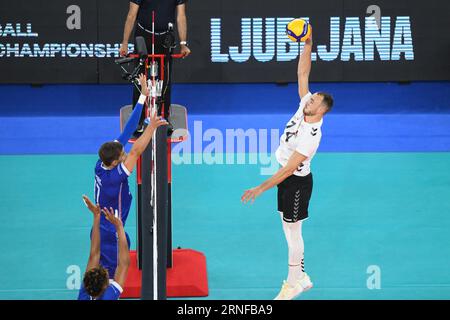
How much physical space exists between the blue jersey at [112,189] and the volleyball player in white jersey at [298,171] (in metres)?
1.30

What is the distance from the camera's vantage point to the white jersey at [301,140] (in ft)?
24.9

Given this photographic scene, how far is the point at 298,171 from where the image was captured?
7.93 m

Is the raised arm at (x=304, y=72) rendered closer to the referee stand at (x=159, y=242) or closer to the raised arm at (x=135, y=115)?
the referee stand at (x=159, y=242)

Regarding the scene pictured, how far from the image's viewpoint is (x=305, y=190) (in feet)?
26.2

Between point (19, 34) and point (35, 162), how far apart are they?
105 inches

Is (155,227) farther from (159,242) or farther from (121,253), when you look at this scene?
(121,253)

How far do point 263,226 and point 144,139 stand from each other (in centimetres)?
371

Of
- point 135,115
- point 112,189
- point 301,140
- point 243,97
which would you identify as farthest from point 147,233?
point 243,97

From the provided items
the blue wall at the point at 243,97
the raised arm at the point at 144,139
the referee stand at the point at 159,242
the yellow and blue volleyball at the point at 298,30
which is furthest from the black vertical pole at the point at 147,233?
the blue wall at the point at 243,97

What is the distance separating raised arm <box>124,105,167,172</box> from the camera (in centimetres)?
682

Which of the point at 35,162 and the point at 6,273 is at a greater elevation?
the point at 35,162
